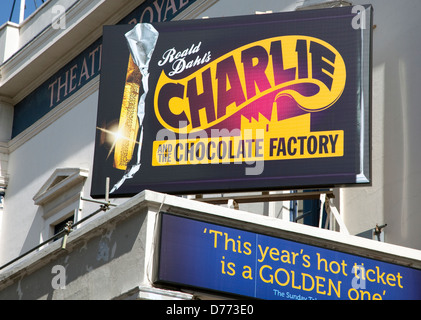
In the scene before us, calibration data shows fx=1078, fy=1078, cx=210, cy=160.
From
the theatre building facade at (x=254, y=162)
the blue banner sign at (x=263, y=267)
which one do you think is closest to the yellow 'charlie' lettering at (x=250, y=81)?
the theatre building facade at (x=254, y=162)

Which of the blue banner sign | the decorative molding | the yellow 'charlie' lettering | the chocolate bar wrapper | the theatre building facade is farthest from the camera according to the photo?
the decorative molding

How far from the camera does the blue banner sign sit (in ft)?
29.6

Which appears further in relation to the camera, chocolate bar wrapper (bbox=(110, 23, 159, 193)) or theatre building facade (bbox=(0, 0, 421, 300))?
chocolate bar wrapper (bbox=(110, 23, 159, 193))

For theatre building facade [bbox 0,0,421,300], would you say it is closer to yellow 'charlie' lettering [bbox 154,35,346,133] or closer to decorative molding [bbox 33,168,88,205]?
yellow 'charlie' lettering [bbox 154,35,346,133]

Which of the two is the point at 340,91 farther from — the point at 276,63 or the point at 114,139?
the point at 114,139

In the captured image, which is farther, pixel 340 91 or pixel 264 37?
pixel 264 37

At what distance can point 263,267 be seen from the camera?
9219 millimetres

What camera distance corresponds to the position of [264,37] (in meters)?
12.4

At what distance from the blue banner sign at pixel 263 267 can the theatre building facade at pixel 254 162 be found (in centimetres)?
1

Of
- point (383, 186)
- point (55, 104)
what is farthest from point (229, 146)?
point (55, 104)

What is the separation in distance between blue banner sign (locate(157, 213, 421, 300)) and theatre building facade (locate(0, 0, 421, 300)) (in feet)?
0.04

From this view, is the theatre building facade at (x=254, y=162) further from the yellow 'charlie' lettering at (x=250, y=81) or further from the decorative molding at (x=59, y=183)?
the decorative molding at (x=59, y=183)

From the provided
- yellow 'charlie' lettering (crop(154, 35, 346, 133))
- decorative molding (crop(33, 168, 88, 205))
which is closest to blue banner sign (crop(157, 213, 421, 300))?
yellow 'charlie' lettering (crop(154, 35, 346, 133))

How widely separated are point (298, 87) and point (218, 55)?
1187mm
